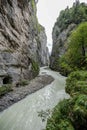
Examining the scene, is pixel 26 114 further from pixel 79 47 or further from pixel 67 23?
pixel 67 23

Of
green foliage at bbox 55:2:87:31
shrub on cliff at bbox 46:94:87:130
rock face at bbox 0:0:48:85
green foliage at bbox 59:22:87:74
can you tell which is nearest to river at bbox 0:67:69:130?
shrub on cliff at bbox 46:94:87:130

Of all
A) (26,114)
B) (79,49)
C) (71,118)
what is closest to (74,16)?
(79,49)

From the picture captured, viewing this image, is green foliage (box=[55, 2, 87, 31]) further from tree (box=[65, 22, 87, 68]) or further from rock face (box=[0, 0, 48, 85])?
rock face (box=[0, 0, 48, 85])

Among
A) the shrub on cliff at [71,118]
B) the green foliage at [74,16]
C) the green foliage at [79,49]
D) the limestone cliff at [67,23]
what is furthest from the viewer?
the green foliage at [74,16]

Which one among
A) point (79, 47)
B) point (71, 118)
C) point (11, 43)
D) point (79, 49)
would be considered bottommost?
point (71, 118)

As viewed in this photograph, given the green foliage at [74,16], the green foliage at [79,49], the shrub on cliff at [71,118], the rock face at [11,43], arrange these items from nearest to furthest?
1. the shrub on cliff at [71,118]
2. the rock face at [11,43]
3. the green foliage at [79,49]
4. the green foliage at [74,16]

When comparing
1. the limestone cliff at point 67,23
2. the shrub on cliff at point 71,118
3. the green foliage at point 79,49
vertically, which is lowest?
the shrub on cliff at point 71,118

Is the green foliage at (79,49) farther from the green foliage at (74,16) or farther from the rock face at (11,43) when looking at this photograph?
the green foliage at (74,16)

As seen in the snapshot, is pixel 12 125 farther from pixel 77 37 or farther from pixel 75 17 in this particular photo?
pixel 75 17

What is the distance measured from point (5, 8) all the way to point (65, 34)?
122ft

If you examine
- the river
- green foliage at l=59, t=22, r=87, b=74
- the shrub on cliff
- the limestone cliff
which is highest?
the limestone cliff

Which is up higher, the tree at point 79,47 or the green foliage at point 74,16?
the green foliage at point 74,16

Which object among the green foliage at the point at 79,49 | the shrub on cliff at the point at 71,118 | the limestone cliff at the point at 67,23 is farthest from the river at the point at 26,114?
the limestone cliff at the point at 67,23

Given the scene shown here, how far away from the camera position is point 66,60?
34.9 m
